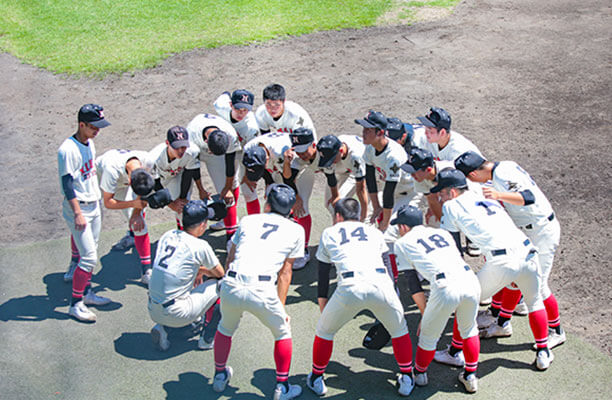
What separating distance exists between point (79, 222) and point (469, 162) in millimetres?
4074

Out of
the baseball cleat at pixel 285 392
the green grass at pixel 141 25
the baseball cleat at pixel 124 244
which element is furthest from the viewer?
the green grass at pixel 141 25

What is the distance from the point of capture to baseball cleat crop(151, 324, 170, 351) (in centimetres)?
617

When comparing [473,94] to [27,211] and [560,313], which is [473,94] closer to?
[560,313]

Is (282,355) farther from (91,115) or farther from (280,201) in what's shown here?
(91,115)

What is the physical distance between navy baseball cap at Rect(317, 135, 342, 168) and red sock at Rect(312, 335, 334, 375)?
2.19 metres

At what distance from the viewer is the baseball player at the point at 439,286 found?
531 centimetres

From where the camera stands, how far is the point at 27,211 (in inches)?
345

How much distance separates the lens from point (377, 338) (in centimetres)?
625

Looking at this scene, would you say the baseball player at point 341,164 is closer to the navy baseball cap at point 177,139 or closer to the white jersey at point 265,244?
the white jersey at point 265,244

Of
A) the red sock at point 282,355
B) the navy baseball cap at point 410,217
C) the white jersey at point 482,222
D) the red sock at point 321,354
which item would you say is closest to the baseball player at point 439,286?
the navy baseball cap at point 410,217

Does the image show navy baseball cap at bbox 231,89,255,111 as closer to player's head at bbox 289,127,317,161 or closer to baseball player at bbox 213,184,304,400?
player's head at bbox 289,127,317,161

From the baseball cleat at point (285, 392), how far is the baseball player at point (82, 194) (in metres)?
2.32

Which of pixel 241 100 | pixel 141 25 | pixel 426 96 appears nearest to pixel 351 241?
pixel 241 100

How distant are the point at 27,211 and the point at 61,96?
13.2 ft
